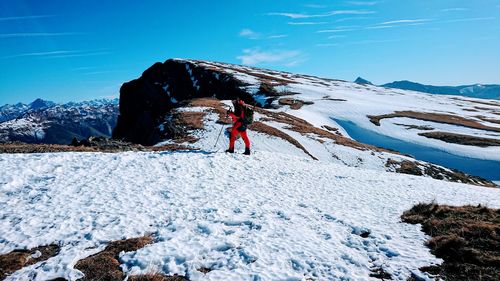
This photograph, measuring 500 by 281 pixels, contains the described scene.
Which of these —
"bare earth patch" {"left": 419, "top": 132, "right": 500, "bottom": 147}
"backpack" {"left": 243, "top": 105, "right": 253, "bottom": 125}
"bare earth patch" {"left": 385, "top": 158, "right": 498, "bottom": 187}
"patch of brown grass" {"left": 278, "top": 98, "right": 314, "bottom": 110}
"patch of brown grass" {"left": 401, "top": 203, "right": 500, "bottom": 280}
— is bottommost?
"bare earth patch" {"left": 385, "top": 158, "right": 498, "bottom": 187}

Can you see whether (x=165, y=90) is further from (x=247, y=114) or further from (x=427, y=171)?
(x=247, y=114)

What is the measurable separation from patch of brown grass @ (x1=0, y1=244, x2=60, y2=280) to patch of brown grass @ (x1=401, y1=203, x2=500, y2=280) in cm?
1037

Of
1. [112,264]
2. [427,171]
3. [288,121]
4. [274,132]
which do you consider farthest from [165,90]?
[112,264]

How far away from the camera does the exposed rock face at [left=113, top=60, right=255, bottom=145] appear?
84.7 m

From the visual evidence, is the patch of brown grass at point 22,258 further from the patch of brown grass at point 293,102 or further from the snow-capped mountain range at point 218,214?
the patch of brown grass at point 293,102

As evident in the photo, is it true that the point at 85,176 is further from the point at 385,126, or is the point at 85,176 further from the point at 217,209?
the point at 385,126

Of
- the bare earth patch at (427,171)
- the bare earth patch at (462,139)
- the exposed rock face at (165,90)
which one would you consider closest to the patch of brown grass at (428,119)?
the bare earth patch at (462,139)

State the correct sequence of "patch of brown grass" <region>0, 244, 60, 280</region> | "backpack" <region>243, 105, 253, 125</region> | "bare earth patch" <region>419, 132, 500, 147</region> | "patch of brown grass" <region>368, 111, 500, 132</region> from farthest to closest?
"patch of brown grass" <region>368, 111, 500, 132</region> < "bare earth patch" <region>419, 132, 500, 147</region> < "backpack" <region>243, 105, 253, 125</region> < "patch of brown grass" <region>0, 244, 60, 280</region>

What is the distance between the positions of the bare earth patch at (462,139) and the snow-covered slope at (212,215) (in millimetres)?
39758

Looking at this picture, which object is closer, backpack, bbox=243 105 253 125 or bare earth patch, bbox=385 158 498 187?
backpack, bbox=243 105 253 125

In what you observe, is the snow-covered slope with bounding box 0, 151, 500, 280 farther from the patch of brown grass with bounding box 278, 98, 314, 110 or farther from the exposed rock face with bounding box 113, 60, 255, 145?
the exposed rock face with bounding box 113, 60, 255, 145

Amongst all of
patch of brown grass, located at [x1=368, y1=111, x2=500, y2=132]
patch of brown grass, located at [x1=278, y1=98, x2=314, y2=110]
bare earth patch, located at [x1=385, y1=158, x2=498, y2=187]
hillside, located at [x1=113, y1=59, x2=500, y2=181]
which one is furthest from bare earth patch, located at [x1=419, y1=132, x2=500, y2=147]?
patch of brown grass, located at [x1=278, y1=98, x2=314, y2=110]

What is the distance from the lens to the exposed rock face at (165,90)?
84.7m

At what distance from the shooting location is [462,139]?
54469 millimetres
